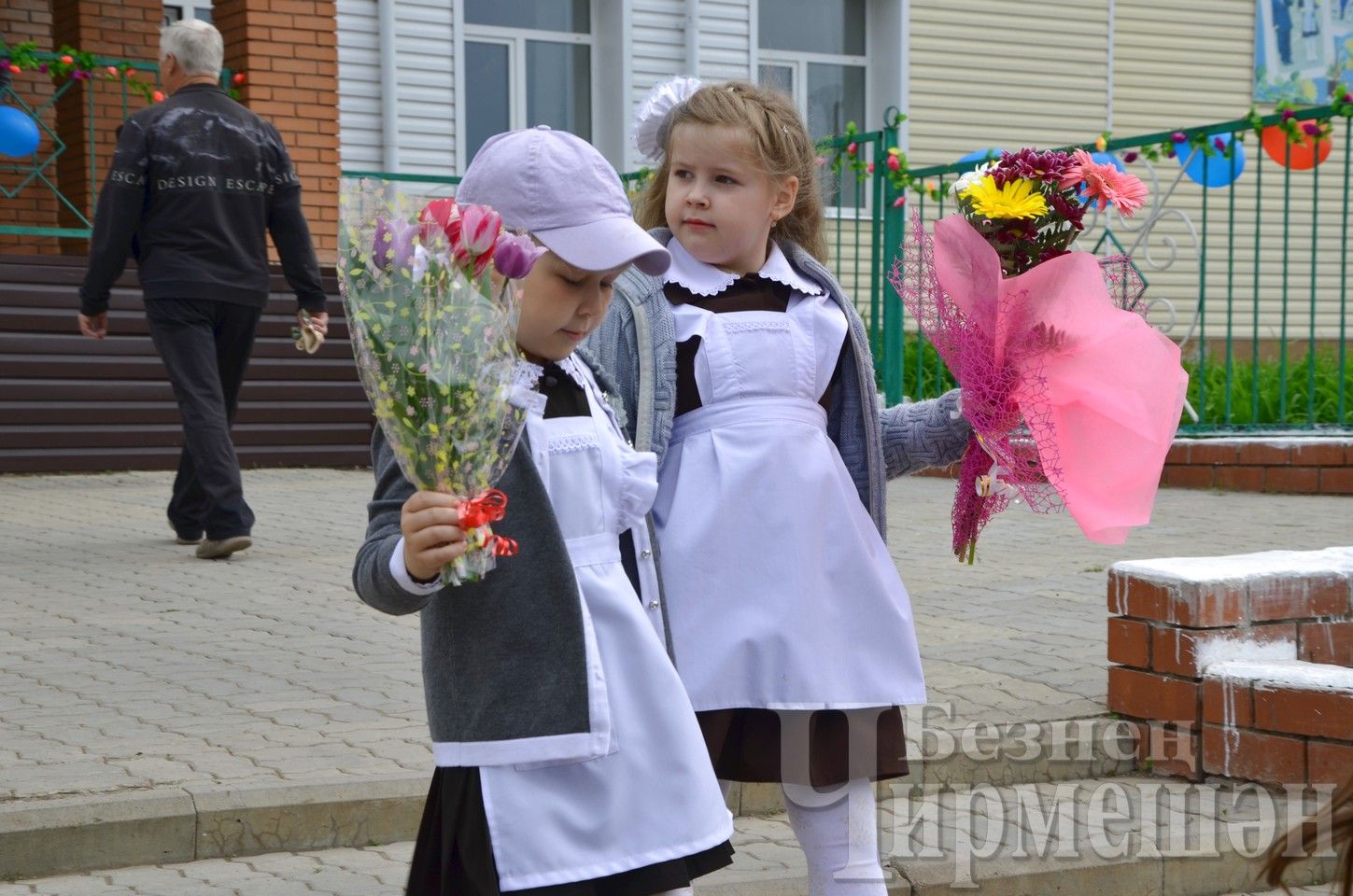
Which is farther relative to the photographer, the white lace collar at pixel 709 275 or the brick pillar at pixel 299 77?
the brick pillar at pixel 299 77

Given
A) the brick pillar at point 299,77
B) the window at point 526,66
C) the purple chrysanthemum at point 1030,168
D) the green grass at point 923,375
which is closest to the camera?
the purple chrysanthemum at point 1030,168

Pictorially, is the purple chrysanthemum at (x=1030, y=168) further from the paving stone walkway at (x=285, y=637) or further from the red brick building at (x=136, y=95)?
the red brick building at (x=136, y=95)

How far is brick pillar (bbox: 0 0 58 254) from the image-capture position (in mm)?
14203

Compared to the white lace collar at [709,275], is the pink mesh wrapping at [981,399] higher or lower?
lower

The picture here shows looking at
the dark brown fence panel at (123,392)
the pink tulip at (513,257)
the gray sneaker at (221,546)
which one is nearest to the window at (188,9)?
the dark brown fence panel at (123,392)

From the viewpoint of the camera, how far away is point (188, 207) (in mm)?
7602

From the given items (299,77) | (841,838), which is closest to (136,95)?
(299,77)

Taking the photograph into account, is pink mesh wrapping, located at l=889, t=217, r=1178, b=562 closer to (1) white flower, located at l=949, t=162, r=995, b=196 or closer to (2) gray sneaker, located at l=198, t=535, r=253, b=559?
(1) white flower, located at l=949, t=162, r=995, b=196

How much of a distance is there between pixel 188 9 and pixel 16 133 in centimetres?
317

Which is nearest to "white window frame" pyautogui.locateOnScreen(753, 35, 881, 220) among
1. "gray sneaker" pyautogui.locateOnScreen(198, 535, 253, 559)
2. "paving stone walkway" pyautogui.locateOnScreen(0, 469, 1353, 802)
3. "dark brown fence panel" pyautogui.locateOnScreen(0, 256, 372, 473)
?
"dark brown fence panel" pyautogui.locateOnScreen(0, 256, 372, 473)

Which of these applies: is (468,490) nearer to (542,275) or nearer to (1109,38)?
(542,275)

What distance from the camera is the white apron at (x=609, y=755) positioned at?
246 cm

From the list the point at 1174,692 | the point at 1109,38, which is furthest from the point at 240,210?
the point at 1109,38

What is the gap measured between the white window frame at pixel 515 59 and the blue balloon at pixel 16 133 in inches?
149
